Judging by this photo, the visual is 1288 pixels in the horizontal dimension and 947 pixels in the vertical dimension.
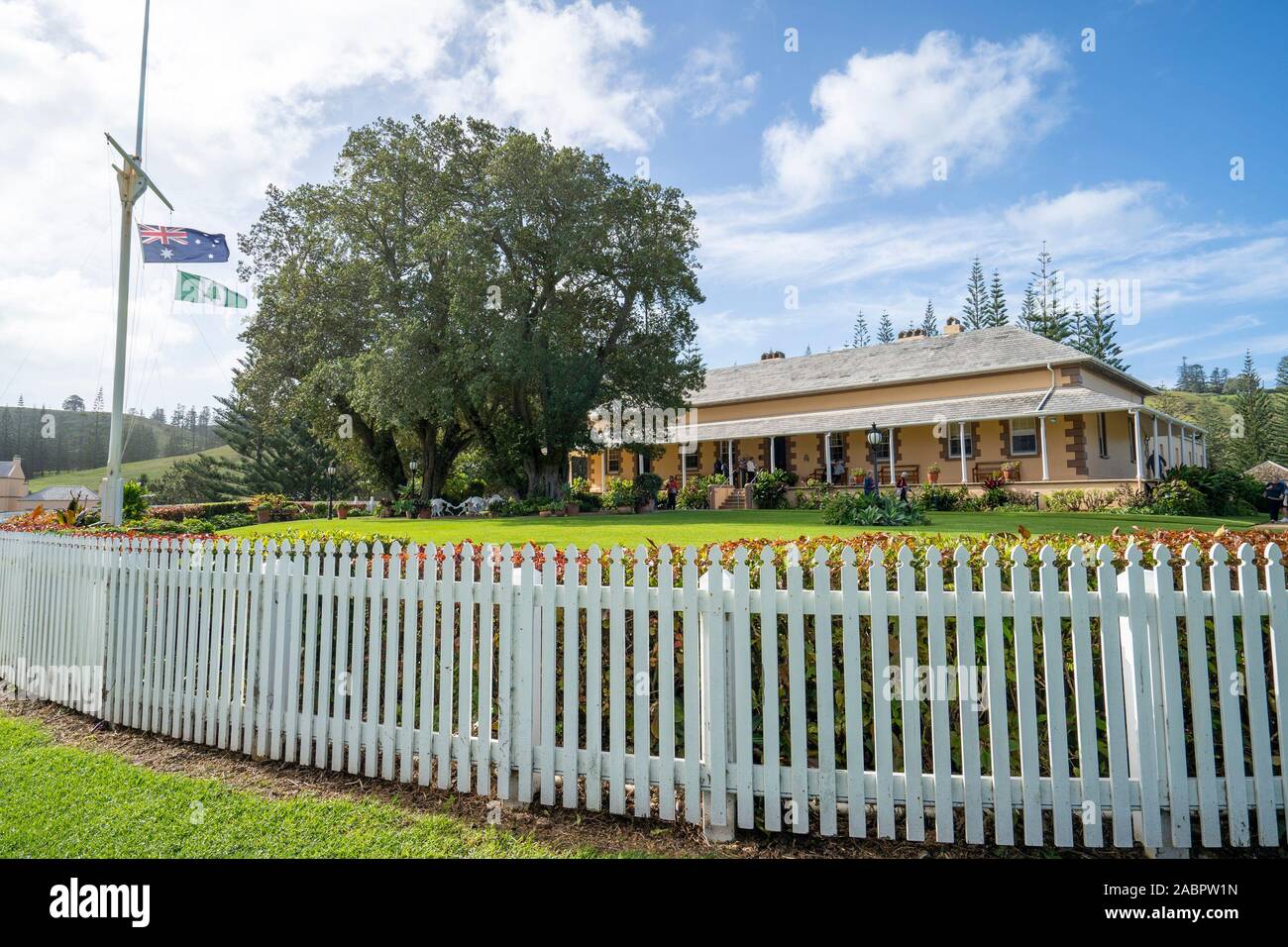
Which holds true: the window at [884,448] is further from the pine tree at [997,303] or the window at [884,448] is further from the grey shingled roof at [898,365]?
the pine tree at [997,303]

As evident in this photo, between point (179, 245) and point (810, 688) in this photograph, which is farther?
point (179, 245)

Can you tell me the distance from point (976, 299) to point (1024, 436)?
39289 millimetres

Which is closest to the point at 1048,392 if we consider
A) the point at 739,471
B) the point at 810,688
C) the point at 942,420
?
the point at 942,420

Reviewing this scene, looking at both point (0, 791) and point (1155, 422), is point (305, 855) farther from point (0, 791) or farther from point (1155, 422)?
point (1155, 422)

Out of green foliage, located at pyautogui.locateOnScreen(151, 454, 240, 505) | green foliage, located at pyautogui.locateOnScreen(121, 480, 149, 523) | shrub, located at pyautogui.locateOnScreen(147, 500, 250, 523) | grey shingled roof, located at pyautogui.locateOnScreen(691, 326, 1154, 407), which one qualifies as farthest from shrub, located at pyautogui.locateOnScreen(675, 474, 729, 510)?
green foliage, located at pyautogui.locateOnScreen(151, 454, 240, 505)

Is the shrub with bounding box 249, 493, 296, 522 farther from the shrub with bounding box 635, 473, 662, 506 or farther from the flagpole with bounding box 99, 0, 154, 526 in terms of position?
the flagpole with bounding box 99, 0, 154, 526

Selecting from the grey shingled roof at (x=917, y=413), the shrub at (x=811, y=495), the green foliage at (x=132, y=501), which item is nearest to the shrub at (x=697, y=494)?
the shrub at (x=811, y=495)

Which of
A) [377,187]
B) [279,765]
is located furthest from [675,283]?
[279,765]

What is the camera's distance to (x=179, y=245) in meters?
11.3

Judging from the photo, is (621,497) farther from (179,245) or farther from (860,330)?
(860,330)

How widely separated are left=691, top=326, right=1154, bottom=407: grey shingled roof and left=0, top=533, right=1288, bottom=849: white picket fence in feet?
82.9

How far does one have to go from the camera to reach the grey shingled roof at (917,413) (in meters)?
22.6

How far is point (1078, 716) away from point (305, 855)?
385 centimetres

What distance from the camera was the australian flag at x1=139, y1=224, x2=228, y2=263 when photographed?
11172 mm
